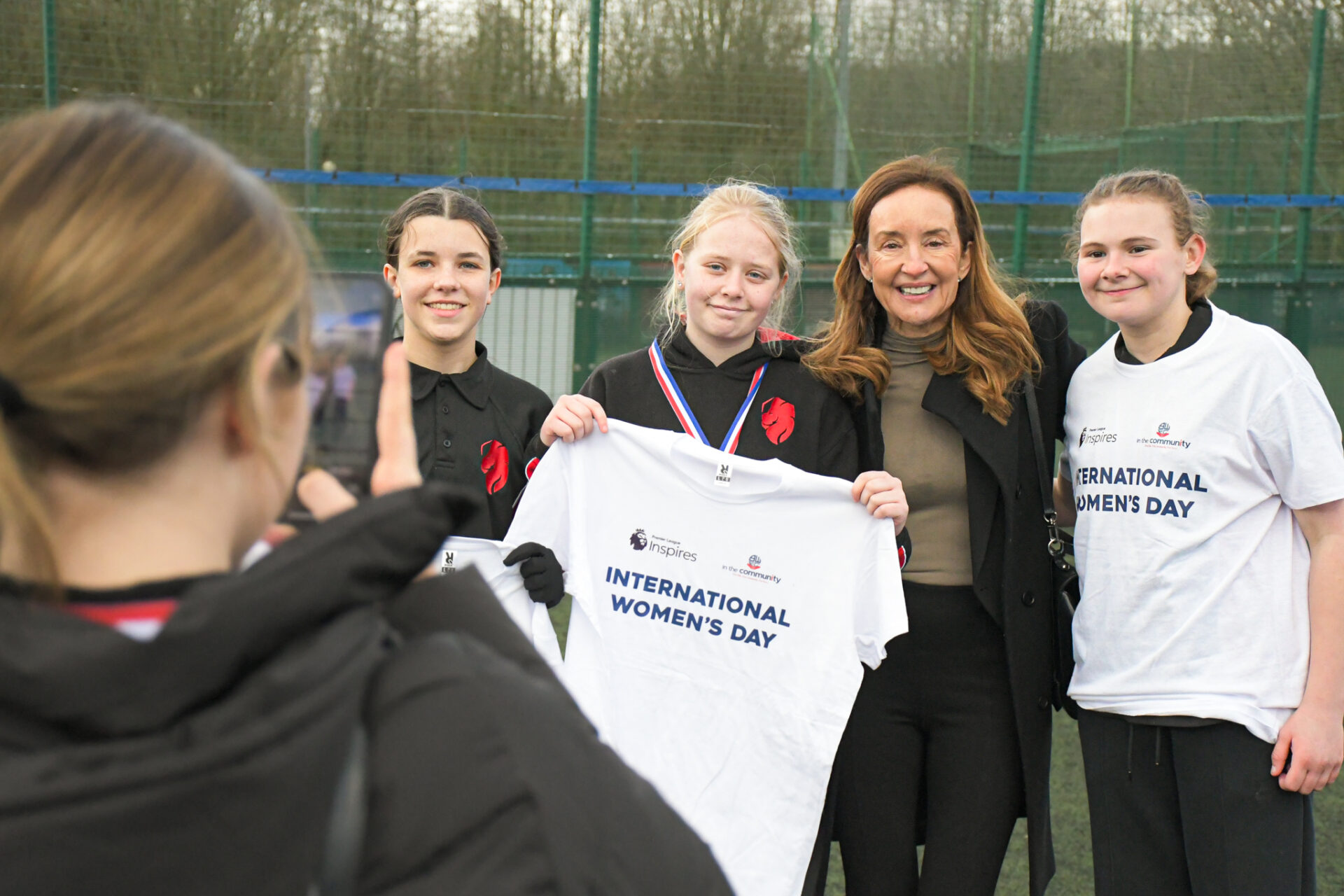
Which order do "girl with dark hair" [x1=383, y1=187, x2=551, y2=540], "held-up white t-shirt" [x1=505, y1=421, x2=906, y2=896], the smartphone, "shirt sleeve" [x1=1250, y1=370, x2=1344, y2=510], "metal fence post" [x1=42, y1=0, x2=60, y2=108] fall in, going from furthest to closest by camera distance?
"metal fence post" [x1=42, y1=0, x2=60, y2=108] < "girl with dark hair" [x1=383, y1=187, x2=551, y2=540] < "held-up white t-shirt" [x1=505, y1=421, x2=906, y2=896] < "shirt sleeve" [x1=1250, y1=370, x2=1344, y2=510] < the smartphone

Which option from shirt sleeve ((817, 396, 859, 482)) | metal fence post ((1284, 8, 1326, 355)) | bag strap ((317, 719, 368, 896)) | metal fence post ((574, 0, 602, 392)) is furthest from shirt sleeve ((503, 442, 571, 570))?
metal fence post ((1284, 8, 1326, 355))

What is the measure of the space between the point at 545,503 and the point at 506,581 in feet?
0.75

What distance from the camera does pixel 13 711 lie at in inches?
27.1

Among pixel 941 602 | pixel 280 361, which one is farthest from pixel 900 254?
pixel 280 361

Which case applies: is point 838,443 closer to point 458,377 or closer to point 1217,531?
point 1217,531

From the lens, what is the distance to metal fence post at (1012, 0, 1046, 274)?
7961 millimetres

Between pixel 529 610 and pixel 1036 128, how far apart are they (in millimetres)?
6656

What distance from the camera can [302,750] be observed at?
0.70 meters

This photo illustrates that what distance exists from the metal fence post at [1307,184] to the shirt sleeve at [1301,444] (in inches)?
269

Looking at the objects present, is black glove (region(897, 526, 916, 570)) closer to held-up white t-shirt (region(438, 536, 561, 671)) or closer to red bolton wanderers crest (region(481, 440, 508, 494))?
held-up white t-shirt (region(438, 536, 561, 671))

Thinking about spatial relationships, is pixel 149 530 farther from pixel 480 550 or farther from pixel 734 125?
pixel 734 125

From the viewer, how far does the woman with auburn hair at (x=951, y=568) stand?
2480 millimetres

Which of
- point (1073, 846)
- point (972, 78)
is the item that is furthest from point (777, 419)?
point (972, 78)

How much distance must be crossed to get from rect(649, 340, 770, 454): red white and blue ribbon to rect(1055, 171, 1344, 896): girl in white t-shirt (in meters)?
0.79
